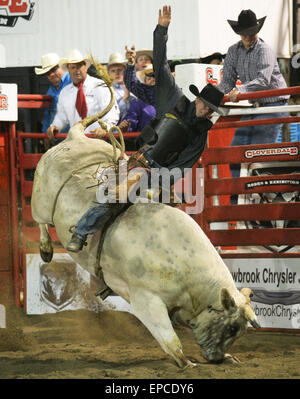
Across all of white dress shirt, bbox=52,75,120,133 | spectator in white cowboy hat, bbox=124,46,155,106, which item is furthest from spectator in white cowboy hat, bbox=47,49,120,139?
spectator in white cowboy hat, bbox=124,46,155,106

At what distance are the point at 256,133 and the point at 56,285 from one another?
239cm

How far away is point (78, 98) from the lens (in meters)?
6.39

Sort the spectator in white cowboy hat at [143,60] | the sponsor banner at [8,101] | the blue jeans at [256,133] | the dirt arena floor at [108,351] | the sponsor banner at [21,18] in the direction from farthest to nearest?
the sponsor banner at [21,18]
the sponsor banner at [8,101]
the spectator in white cowboy hat at [143,60]
the blue jeans at [256,133]
the dirt arena floor at [108,351]

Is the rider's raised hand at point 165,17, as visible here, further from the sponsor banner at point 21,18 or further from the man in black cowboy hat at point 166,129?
the sponsor banner at point 21,18

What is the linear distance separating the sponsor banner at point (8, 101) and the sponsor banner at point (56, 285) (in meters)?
1.35

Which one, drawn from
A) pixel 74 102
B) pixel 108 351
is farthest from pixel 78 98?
pixel 108 351

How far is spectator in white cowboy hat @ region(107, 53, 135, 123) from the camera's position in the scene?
21.0ft

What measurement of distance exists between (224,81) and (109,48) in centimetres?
219

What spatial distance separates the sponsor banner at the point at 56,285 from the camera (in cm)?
646

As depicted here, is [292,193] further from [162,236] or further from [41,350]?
[41,350]

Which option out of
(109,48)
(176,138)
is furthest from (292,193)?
(109,48)

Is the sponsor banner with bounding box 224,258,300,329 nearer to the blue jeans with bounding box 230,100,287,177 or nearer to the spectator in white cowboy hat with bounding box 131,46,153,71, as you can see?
the blue jeans with bounding box 230,100,287,177

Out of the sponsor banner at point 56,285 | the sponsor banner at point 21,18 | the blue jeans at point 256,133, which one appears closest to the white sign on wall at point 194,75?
the blue jeans at point 256,133

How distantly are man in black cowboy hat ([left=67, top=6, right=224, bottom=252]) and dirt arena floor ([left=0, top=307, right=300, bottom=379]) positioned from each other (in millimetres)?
848
